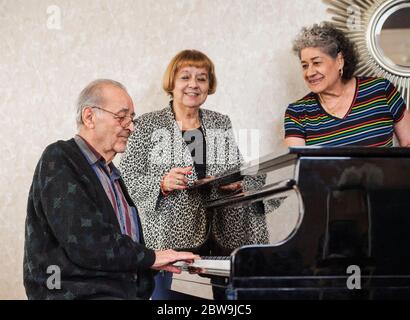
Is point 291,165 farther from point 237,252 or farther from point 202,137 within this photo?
point 202,137

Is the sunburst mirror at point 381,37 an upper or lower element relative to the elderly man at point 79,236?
upper

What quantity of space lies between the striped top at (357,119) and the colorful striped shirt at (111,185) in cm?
96

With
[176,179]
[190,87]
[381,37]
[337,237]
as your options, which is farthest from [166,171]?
[381,37]

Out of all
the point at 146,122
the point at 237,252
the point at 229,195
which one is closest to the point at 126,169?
the point at 146,122

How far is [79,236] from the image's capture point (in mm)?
2053

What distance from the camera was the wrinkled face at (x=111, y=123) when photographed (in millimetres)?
2318

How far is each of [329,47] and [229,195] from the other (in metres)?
0.87

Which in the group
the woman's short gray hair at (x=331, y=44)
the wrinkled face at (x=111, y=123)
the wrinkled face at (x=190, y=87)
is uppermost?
the woman's short gray hair at (x=331, y=44)

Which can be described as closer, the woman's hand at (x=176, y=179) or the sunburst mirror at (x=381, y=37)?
the woman's hand at (x=176, y=179)

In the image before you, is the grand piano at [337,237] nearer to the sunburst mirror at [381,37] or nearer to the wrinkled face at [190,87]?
the wrinkled face at [190,87]

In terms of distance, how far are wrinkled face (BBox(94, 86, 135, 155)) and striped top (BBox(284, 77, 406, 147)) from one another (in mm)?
957

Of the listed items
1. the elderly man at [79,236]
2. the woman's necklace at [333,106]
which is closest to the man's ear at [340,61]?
the woman's necklace at [333,106]

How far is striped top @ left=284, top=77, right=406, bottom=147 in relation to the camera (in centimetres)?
298

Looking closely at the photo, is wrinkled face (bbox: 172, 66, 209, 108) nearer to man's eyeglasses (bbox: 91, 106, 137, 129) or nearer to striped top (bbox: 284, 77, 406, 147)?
striped top (bbox: 284, 77, 406, 147)
